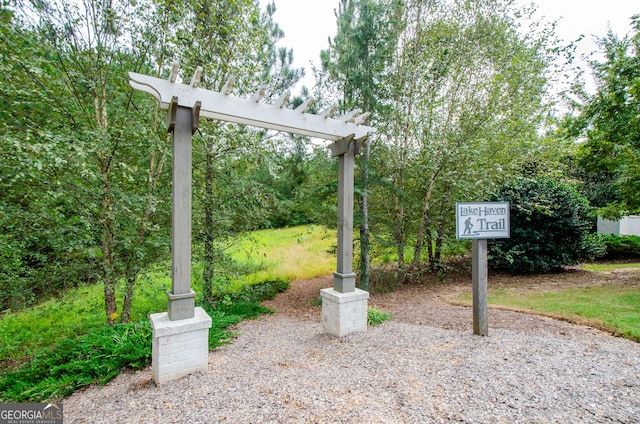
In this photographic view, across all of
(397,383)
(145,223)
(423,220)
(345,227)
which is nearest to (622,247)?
(423,220)

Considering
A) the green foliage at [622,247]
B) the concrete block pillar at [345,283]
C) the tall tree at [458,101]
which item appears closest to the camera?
the concrete block pillar at [345,283]

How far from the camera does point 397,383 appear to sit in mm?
2195

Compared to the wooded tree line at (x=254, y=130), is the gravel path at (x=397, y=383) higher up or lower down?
lower down

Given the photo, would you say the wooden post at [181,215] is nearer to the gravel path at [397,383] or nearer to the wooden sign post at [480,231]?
the gravel path at [397,383]

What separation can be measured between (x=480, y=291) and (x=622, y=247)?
9.02m

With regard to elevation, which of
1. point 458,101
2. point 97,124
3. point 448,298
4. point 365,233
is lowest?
point 448,298

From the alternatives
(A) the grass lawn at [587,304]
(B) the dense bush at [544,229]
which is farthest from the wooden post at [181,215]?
(B) the dense bush at [544,229]

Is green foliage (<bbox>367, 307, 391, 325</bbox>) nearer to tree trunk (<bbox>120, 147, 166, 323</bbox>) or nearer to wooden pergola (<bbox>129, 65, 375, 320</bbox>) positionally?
wooden pergola (<bbox>129, 65, 375, 320</bbox>)

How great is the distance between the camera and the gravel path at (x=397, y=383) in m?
1.85

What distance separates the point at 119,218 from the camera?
372 cm

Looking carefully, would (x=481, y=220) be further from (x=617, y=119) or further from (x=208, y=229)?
(x=617, y=119)

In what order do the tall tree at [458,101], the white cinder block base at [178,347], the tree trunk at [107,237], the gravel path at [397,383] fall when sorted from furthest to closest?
1. the tall tree at [458,101]
2. the tree trunk at [107,237]
3. the white cinder block base at [178,347]
4. the gravel path at [397,383]

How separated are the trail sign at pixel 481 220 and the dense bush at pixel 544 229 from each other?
3889 mm

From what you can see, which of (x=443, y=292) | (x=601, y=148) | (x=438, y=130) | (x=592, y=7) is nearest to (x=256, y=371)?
(x=443, y=292)
